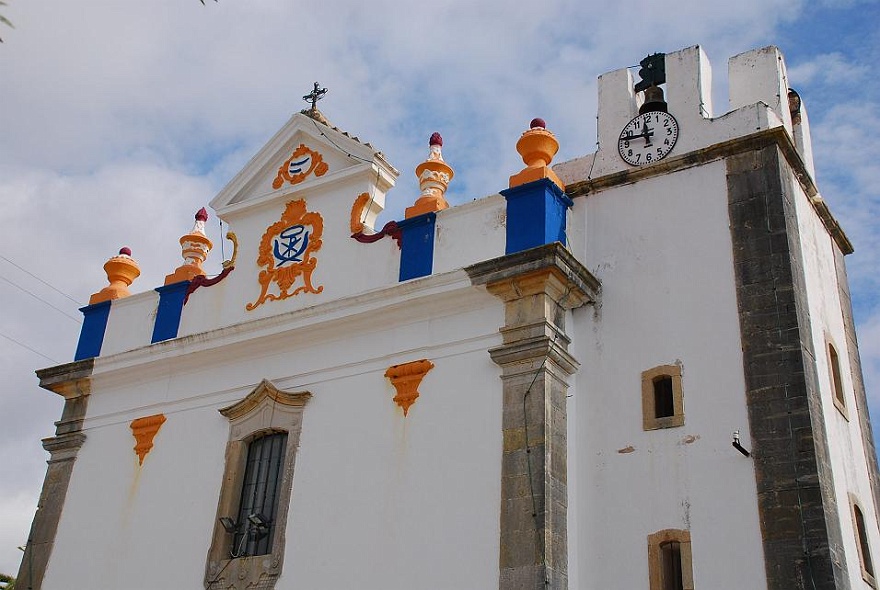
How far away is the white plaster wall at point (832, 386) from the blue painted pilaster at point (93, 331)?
1032 cm

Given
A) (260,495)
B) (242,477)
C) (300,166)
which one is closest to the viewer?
(260,495)

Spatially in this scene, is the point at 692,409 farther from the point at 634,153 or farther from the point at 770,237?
the point at 634,153

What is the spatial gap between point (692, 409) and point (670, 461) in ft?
2.06

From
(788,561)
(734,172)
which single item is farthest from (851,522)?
(734,172)

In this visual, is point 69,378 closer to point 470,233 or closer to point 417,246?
point 417,246

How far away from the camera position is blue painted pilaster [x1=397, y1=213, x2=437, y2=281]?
13797mm

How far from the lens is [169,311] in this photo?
16172 millimetres

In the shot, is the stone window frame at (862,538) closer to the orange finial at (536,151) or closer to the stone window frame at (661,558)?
the stone window frame at (661,558)

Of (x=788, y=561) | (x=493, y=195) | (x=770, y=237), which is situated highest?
(x=493, y=195)

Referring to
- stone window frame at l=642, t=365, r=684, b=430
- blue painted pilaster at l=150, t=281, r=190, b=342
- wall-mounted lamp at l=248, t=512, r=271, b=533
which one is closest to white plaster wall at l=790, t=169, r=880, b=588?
stone window frame at l=642, t=365, r=684, b=430

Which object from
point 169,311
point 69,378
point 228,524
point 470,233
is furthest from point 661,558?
point 69,378

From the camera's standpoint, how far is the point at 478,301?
1309 cm

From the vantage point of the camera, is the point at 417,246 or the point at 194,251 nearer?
the point at 417,246

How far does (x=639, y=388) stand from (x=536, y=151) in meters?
3.33
